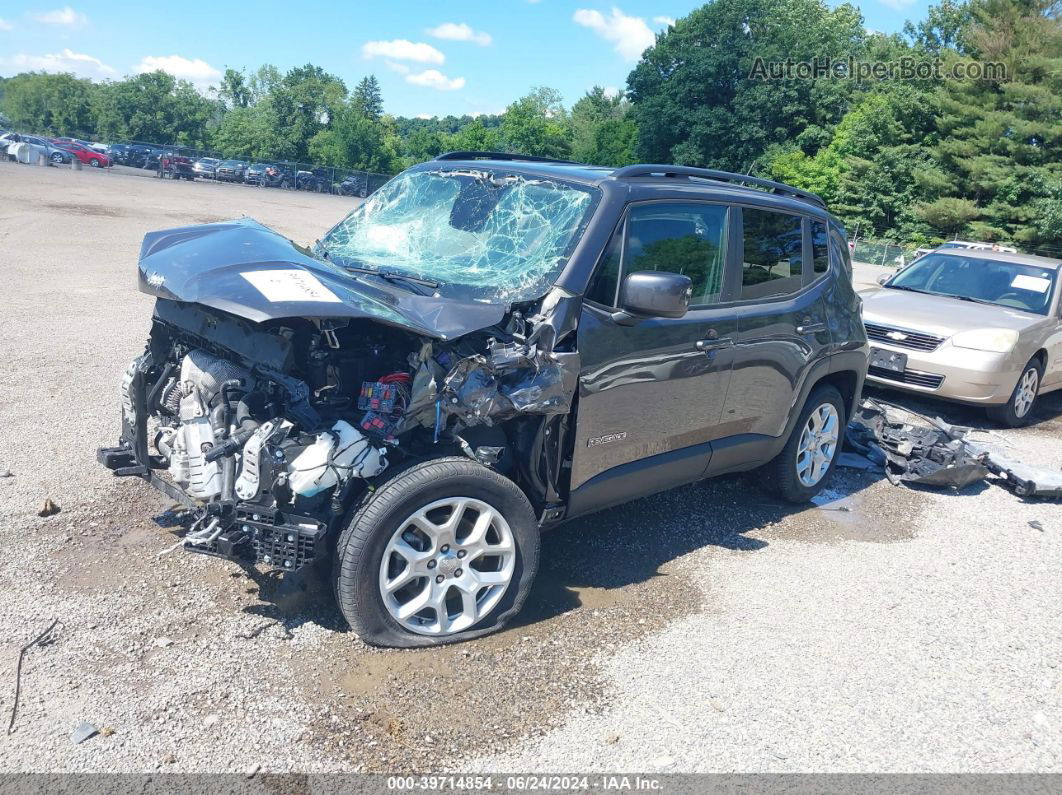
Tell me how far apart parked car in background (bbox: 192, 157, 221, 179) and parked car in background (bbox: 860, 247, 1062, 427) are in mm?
45747

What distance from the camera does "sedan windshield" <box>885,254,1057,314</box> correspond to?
30.2 feet

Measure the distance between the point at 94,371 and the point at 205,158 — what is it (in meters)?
47.2

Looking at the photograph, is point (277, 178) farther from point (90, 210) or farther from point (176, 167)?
point (90, 210)

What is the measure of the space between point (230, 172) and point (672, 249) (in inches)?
1935

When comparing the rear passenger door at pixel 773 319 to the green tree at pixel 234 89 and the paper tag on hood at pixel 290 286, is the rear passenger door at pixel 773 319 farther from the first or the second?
the green tree at pixel 234 89

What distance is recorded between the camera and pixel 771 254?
202 inches

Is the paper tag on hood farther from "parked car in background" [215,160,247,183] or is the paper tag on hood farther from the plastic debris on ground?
"parked car in background" [215,160,247,183]

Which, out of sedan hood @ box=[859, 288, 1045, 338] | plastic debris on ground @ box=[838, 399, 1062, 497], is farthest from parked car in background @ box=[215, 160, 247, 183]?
plastic debris on ground @ box=[838, 399, 1062, 497]

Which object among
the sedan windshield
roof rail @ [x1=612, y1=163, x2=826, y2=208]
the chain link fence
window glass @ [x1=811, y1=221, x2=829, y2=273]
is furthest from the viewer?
the chain link fence

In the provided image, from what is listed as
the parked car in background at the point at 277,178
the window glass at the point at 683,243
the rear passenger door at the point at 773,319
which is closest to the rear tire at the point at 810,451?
the rear passenger door at the point at 773,319

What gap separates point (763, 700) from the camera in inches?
142

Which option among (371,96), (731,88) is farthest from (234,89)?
(731,88)

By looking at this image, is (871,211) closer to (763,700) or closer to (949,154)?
(949,154)

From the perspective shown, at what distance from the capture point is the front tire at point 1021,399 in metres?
8.62
